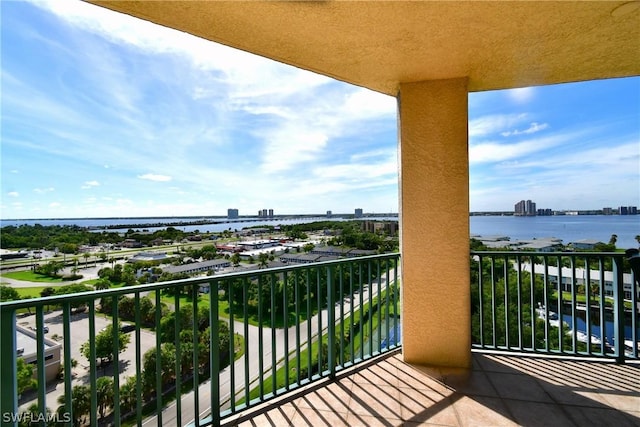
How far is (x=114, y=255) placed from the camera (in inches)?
366

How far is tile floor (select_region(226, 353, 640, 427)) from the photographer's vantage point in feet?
6.19

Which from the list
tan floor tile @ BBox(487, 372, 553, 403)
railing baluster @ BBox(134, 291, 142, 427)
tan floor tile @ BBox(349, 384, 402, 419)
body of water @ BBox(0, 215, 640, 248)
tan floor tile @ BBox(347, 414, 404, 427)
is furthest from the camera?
body of water @ BBox(0, 215, 640, 248)

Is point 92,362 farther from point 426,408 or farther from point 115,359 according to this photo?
point 426,408

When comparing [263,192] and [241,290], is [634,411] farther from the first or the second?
[263,192]

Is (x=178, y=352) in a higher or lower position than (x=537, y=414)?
higher

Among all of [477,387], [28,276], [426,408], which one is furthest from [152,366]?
[477,387]

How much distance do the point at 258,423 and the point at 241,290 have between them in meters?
0.92

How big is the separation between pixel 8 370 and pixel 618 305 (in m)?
4.53

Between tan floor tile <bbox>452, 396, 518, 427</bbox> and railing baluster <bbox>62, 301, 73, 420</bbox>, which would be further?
tan floor tile <bbox>452, 396, 518, 427</bbox>

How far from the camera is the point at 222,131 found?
1722 cm

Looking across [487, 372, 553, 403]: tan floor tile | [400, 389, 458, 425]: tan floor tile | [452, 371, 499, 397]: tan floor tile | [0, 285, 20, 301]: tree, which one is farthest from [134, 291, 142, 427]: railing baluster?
[487, 372, 553, 403]: tan floor tile

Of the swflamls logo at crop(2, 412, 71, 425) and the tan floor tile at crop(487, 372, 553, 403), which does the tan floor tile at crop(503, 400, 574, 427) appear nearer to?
the tan floor tile at crop(487, 372, 553, 403)

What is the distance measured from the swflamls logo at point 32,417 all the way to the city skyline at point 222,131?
91.4 inches

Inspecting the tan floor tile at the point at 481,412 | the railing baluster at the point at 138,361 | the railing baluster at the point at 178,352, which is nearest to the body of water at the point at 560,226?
the tan floor tile at the point at 481,412
